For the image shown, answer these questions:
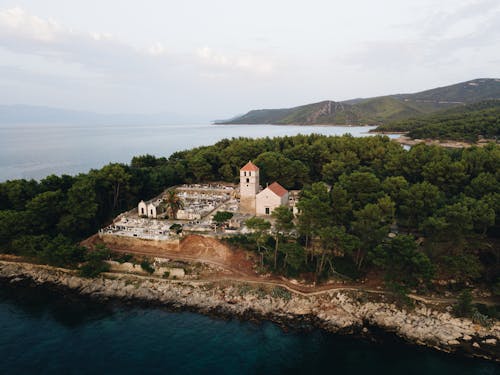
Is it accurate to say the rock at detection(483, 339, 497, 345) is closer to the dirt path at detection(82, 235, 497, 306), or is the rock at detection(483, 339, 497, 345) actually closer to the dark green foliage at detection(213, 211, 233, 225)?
the dirt path at detection(82, 235, 497, 306)

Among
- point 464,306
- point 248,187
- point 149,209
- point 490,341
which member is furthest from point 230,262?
point 490,341

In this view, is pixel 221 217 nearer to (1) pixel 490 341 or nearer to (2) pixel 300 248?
(2) pixel 300 248

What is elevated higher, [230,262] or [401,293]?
[230,262]

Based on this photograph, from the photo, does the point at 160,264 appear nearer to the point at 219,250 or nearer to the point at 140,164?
the point at 219,250

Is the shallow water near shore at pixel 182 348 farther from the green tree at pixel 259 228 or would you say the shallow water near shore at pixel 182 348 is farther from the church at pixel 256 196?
the church at pixel 256 196

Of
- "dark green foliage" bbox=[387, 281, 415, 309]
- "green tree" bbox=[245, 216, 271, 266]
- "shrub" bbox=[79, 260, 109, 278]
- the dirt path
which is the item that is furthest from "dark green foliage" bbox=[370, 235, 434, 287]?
"shrub" bbox=[79, 260, 109, 278]

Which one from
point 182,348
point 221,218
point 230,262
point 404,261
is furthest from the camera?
point 221,218
